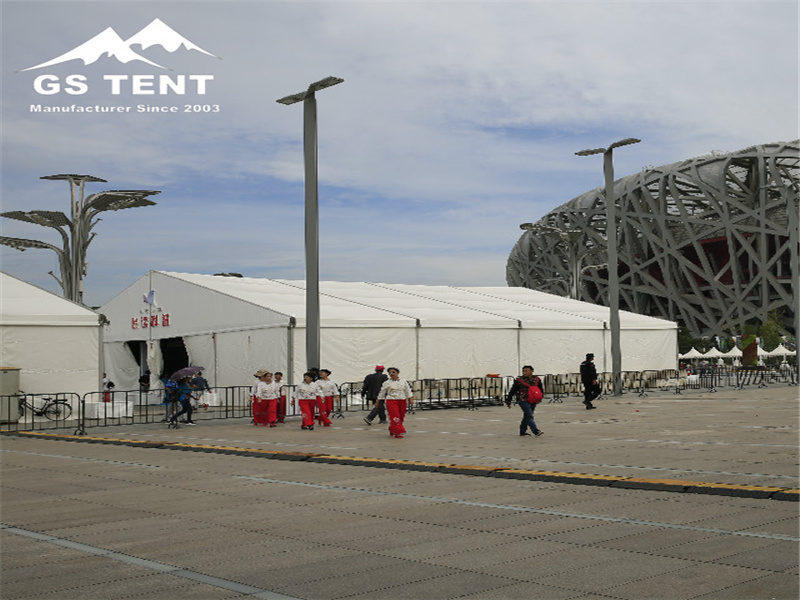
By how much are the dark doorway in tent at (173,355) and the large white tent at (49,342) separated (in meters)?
10.8

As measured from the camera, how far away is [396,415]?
63.0 ft

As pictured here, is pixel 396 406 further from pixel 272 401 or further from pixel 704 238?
pixel 704 238

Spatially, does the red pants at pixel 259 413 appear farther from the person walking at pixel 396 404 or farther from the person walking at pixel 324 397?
the person walking at pixel 396 404

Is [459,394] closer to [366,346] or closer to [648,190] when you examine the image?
[366,346]

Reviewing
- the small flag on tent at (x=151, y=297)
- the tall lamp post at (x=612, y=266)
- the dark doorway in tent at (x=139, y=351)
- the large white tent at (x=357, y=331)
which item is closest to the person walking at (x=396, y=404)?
the large white tent at (x=357, y=331)

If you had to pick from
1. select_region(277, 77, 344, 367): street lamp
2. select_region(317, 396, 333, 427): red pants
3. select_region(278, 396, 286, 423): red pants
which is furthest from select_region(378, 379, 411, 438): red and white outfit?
select_region(278, 396, 286, 423): red pants

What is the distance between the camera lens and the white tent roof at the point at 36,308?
88.7ft

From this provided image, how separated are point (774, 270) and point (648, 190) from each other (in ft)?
50.0

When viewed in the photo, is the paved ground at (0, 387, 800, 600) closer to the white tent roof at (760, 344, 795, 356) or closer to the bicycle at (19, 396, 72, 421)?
the bicycle at (19, 396, 72, 421)

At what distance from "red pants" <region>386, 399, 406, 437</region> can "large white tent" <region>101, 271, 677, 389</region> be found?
11033 mm

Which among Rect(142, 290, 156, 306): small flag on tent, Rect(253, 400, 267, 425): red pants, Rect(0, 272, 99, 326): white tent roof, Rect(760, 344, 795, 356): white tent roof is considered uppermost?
Rect(142, 290, 156, 306): small flag on tent

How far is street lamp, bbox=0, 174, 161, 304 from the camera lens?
30.6 m

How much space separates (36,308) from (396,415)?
13.8 m

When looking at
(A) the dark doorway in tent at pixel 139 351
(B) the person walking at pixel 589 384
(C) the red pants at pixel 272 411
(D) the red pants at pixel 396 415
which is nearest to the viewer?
(D) the red pants at pixel 396 415
